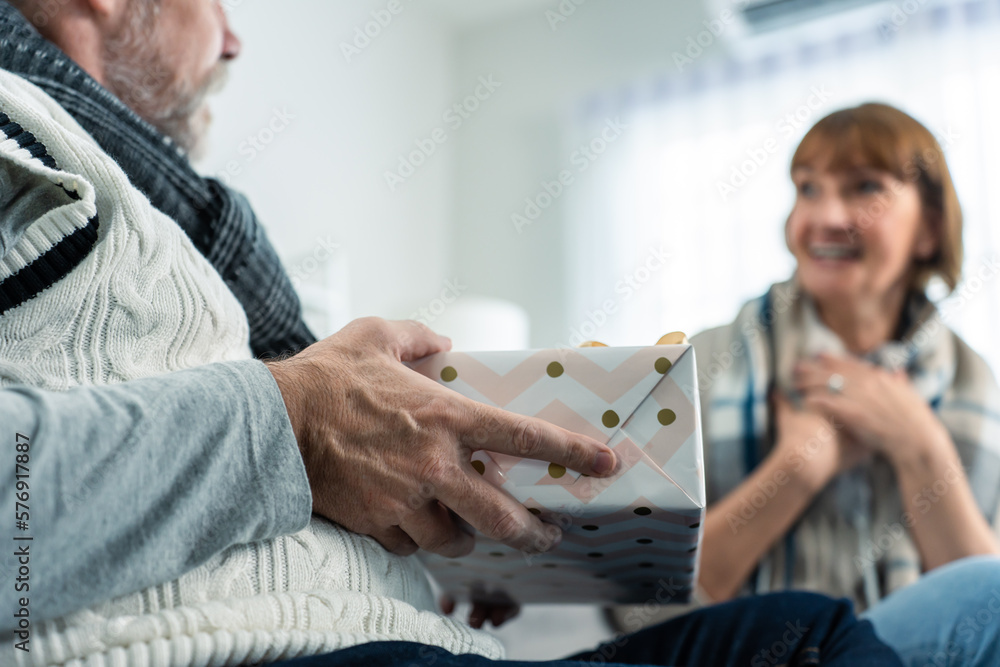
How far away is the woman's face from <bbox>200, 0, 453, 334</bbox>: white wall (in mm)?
1093

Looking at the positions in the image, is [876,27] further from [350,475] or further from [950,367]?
[350,475]

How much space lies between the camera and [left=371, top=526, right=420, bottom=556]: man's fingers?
1.59 feet

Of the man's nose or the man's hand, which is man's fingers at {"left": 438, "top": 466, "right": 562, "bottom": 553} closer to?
the man's hand

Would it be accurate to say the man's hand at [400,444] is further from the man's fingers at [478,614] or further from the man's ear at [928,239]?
the man's ear at [928,239]

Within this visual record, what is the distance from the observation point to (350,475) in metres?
0.44

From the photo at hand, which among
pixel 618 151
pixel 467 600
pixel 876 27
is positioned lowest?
pixel 467 600

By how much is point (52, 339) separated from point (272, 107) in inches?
55.8

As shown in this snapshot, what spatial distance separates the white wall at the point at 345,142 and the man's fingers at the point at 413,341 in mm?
1104

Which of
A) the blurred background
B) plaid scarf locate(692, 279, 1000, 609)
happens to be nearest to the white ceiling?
the blurred background

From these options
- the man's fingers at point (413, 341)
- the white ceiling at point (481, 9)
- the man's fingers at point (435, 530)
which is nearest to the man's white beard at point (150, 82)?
the man's fingers at point (413, 341)

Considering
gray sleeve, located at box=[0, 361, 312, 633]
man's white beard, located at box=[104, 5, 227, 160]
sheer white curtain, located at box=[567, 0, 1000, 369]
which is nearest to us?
gray sleeve, located at box=[0, 361, 312, 633]

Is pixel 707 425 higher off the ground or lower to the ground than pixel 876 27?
lower

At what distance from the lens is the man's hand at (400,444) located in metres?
0.44

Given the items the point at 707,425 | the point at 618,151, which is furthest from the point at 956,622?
the point at 618,151
